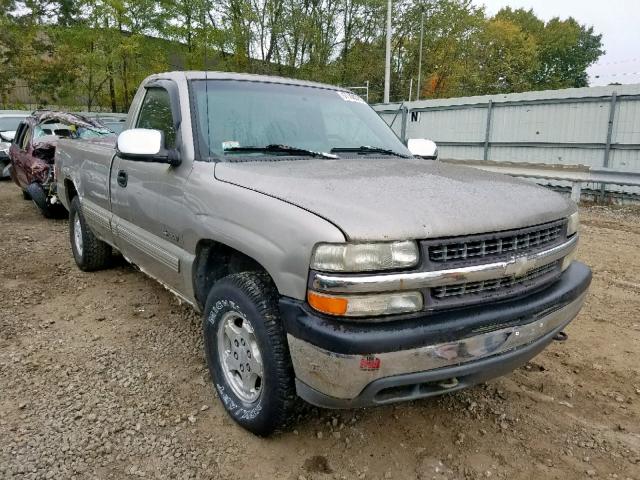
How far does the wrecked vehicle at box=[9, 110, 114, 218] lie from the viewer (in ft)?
25.6

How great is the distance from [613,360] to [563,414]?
89cm

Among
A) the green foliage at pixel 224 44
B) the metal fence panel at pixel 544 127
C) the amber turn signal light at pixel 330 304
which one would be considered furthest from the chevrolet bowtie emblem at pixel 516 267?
the green foliage at pixel 224 44

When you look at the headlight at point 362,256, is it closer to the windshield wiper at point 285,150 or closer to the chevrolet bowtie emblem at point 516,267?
the chevrolet bowtie emblem at point 516,267

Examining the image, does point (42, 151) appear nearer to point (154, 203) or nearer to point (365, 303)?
point (154, 203)

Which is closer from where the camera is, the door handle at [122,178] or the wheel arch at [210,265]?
the wheel arch at [210,265]

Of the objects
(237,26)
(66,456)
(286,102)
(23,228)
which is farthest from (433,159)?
(237,26)

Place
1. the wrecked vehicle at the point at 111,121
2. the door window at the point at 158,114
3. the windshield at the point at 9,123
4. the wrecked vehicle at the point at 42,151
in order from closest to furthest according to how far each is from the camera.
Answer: the door window at the point at 158,114 < the wrecked vehicle at the point at 42,151 < the wrecked vehicle at the point at 111,121 < the windshield at the point at 9,123

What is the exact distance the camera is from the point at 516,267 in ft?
7.06

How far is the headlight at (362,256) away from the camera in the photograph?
1.89 metres

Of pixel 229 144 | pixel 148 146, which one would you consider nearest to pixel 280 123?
pixel 229 144

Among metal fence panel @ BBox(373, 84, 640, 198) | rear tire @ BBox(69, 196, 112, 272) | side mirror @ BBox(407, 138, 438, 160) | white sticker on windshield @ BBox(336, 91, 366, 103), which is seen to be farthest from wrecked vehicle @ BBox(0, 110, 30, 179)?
side mirror @ BBox(407, 138, 438, 160)

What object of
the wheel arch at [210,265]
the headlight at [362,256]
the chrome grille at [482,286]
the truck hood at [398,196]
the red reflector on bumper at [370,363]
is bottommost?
the red reflector on bumper at [370,363]

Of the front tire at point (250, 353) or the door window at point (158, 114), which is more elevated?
the door window at point (158, 114)

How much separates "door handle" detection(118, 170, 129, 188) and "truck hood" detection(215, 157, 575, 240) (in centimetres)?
129
